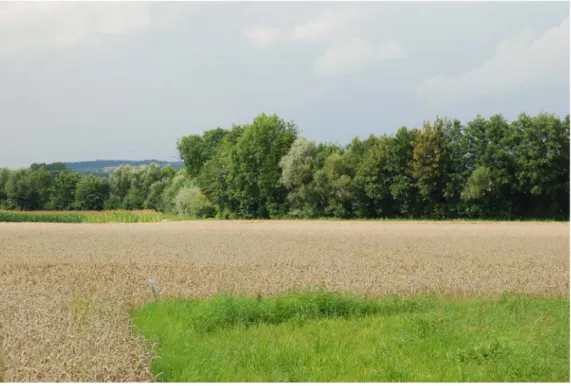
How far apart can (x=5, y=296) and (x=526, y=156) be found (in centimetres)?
5599

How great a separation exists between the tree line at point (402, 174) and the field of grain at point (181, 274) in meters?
19.1

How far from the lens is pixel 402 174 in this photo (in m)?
66.3

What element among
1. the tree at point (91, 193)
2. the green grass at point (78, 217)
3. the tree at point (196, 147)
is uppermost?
the tree at point (196, 147)

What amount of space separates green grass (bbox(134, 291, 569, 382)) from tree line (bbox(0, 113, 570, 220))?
157 ft

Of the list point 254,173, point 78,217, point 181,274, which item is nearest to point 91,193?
point 78,217

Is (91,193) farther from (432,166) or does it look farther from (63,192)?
(432,166)

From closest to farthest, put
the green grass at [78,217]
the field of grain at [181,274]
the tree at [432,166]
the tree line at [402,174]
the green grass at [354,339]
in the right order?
the field of grain at [181,274] < the green grass at [354,339] < the tree line at [402,174] < the tree at [432,166] < the green grass at [78,217]

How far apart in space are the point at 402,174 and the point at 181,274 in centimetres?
4804

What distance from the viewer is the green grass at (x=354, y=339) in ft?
31.7

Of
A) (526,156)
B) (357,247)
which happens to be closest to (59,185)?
(526,156)

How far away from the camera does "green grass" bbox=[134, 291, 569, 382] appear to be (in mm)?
9664

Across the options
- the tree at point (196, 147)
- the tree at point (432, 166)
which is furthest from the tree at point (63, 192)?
the tree at point (432, 166)

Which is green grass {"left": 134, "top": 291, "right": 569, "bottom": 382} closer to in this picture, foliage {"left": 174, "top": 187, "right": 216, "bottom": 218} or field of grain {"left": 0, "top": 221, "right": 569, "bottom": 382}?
field of grain {"left": 0, "top": 221, "right": 569, "bottom": 382}

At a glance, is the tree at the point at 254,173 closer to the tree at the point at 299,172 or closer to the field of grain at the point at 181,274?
the tree at the point at 299,172
